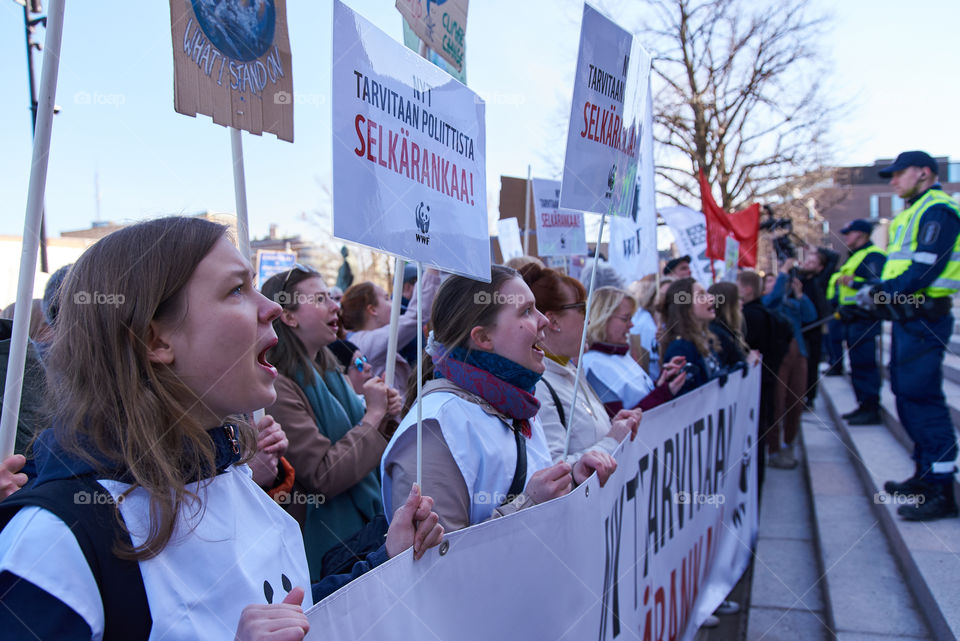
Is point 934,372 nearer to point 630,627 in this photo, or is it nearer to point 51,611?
point 630,627

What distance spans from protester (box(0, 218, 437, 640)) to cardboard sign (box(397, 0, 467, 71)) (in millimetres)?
1743

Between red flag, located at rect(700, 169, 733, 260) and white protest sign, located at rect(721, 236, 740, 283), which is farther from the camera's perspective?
white protest sign, located at rect(721, 236, 740, 283)

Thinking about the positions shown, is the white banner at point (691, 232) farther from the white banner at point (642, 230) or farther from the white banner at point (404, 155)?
the white banner at point (404, 155)

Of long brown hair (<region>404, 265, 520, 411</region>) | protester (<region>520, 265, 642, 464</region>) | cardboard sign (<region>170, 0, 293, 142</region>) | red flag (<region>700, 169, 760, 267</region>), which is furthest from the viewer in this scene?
red flag (<region>700, 169, 760, 267</region>)

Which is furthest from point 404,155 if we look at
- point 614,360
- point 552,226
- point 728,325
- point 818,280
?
point 818,280

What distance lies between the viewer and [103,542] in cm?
104

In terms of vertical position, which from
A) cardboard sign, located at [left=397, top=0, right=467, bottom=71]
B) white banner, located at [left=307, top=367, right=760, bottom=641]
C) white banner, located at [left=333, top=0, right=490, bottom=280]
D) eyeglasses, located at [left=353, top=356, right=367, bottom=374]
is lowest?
white banner, located at [left=307, top=367, right=760, bottom=641]

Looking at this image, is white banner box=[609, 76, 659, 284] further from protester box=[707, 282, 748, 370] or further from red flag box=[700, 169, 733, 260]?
red flag box=[700, 169, 733, 260]

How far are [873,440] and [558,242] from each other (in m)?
3.58

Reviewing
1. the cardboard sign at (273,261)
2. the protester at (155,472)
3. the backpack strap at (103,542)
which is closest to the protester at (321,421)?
the protester at (155,472)

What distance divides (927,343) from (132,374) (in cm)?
473

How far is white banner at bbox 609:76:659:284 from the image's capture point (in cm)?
435

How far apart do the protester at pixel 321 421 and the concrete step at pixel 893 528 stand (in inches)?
101

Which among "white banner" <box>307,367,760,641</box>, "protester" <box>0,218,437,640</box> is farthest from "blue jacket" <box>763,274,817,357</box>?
"protester" <box>0,218,437,640</box>
